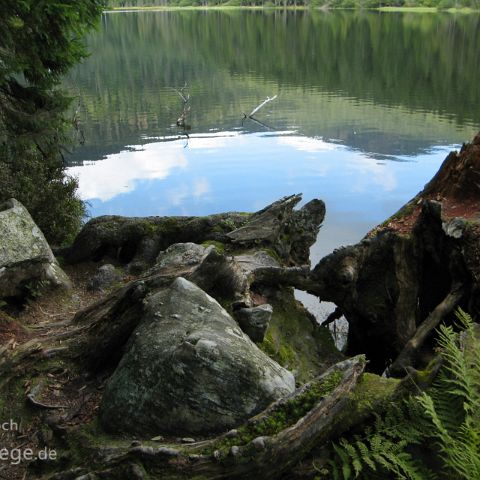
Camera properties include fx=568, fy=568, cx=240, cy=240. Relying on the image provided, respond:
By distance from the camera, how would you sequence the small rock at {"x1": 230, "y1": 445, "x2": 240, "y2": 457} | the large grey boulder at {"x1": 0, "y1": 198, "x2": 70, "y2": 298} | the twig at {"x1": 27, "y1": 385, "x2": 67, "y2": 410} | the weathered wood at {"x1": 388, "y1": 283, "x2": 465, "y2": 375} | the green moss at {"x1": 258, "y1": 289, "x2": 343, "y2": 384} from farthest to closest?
the large grey boulder at {"x1": 0, "y1": 198, "x2": 70, "y2": 298}
the weathered wood at {"x1": 388, "y1": 283, "x2": 465, "y2": 375}
the green moss at {"x1": 258, "y1": 289, "x2": 343, "y2": 384}
the twig at {"x1": 27, "y1": 385, "x2": 67, "y2": 410}
the small rock at {"x1": 230, "y1": 445, "x2": 240, "y2": 457}

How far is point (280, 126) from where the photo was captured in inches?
1516

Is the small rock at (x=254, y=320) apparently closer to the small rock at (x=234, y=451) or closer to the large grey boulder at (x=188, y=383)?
the large grey boulder at (x=188, y=383)

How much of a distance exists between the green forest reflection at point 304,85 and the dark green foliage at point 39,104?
3377 millimetres

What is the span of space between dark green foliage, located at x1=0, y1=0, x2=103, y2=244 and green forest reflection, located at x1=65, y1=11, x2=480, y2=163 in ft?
11.1

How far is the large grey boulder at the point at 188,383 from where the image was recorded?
205 inches

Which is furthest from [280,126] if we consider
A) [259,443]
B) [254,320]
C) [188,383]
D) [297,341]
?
[259,443]

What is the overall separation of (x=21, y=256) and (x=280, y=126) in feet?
101

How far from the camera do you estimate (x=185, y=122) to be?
130 feet

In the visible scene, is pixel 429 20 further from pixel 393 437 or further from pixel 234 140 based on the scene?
pixel 393 437

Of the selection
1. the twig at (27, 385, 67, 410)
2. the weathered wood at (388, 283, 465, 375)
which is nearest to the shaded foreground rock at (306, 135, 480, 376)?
the weathered wood at (388, 283, 465, 375)

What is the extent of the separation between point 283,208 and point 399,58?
61.7 m

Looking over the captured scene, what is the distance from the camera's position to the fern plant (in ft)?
13.8

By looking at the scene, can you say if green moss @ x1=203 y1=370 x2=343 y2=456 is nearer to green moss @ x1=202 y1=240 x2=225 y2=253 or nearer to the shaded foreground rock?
the shaded foreground rock

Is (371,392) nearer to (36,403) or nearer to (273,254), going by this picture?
(36,403)
